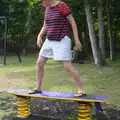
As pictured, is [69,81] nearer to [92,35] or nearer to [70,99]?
[92,35]

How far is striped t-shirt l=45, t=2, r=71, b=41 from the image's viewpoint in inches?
178

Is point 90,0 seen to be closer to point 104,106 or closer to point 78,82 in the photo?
point 104,106

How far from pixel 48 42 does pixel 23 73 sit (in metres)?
5.22

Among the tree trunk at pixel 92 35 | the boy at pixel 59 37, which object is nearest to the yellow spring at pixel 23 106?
the boy at pixel 59 37

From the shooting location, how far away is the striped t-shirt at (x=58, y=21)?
452 centimetres

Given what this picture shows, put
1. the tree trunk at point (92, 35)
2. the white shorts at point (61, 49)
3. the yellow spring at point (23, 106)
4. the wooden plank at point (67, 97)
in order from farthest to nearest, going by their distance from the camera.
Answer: the tree trunk at point (92, 35)
the yellow spring at point (23, 106)
the white shorts at point (61, 49)
the wooden plank at point (67, 97)

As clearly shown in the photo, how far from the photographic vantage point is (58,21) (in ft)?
15.0

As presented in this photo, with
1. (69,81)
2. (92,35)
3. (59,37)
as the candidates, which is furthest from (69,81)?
(59,37)

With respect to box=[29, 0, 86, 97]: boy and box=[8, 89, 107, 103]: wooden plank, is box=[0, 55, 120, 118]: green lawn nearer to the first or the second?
box=[8, 89, 107, 103]: wooden plank

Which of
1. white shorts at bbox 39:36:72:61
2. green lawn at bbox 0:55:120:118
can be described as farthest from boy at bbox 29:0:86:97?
green lawn at bbox 0:55:120:118

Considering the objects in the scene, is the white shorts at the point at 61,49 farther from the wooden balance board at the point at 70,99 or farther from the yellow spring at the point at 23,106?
the yellow spring at the point at 23,106

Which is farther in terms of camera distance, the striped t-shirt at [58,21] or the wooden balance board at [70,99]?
the striped t-shirt at [58,21]

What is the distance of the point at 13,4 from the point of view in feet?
58.0

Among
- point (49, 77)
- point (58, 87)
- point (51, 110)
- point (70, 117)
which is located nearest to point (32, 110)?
point (51, 110)
